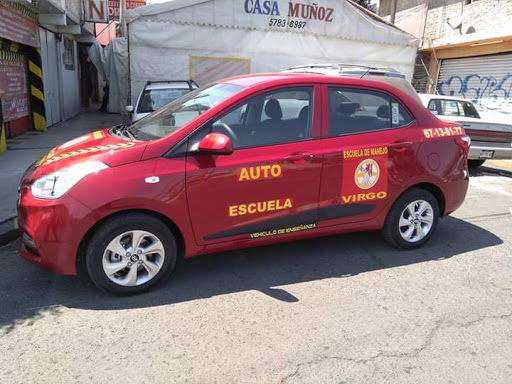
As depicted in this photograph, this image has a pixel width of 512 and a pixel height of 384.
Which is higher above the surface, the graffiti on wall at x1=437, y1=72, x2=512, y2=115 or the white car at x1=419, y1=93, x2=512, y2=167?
the graffiti on wall at x1=437, y1=72, x2=512, y2=115

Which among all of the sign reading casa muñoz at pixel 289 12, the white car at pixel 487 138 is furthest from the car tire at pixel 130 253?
the sign reading casa muñoz at pixel 289 12

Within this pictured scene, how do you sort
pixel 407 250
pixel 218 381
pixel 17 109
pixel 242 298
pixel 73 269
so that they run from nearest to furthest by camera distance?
pixel 218 381, pixel 73 269, pixel 242 298, pixel 407 250, pixel 17 109

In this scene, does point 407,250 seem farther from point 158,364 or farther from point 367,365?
point 158,364

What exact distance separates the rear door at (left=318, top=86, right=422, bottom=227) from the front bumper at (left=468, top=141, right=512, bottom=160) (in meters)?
4.79

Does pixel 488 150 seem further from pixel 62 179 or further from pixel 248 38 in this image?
pixel 62 179

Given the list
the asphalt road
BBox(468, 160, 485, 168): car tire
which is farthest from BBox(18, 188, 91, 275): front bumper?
BBox(468, 160, 485, 168): car tire

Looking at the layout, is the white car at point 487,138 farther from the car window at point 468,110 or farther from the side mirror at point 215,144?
the side mirror at point 215,144

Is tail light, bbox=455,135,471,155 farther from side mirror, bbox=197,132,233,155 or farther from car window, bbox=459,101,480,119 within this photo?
car window, bbox=459,101,480,119

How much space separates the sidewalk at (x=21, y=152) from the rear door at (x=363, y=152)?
3377mm

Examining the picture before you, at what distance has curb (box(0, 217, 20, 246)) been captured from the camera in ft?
14.3

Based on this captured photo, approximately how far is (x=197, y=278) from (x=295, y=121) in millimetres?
1635

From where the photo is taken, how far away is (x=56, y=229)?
121 inches

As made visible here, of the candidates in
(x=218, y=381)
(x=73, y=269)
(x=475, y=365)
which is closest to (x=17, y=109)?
(x=73, y=269)

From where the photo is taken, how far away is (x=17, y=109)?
10.0 meters
